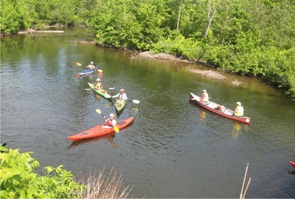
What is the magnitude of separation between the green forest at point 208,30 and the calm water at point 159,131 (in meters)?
3.61

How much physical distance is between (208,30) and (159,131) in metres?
35.9

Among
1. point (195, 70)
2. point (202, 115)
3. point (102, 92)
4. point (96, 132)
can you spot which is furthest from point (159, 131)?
point (195, 70)

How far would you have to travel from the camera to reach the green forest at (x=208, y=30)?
43.7 m

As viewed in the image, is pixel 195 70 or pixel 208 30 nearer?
pixel 195 70

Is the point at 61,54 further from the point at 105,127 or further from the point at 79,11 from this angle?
the point at 79,11

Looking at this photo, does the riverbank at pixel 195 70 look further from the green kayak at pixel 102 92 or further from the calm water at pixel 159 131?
the green kayak at pixel 102 92

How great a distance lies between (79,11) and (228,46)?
59298mm

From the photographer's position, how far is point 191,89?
3616cm

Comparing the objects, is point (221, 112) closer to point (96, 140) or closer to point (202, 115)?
point (202, 115)

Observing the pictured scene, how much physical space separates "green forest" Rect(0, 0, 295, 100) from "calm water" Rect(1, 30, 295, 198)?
3.61 m

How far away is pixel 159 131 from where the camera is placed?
80.7 ft

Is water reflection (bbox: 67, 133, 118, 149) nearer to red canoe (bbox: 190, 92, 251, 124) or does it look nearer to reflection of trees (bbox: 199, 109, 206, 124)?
reflection of trees (bbox: 199, 109, 206, 124)

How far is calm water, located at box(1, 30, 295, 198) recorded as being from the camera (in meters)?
19.0

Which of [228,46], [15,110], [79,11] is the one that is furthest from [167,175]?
[79,11]
